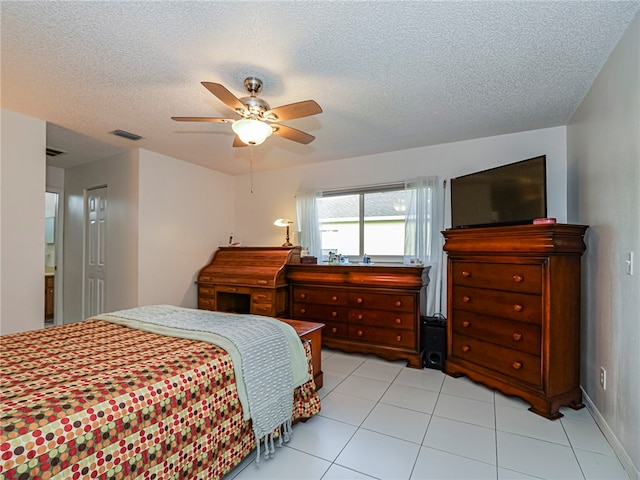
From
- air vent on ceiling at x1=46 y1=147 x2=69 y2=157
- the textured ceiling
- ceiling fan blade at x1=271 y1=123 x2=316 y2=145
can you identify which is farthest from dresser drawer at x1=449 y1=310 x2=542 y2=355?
air vent on ceiling at x1=46 y1=147 x2=69 y2=157

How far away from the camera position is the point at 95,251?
4.26 meters

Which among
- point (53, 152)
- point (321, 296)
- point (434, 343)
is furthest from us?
point (53, 152)

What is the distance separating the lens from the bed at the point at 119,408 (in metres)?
0.99

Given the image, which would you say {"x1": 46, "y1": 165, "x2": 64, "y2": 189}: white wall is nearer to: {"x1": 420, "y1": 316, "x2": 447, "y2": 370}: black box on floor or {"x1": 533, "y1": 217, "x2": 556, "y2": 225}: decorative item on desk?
{"x1": 420, "y1": 316, "x2": 447, "y2": 370}: black box on floor

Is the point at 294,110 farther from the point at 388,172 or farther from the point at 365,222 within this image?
the point at 365,222

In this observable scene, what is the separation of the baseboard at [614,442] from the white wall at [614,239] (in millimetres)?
12

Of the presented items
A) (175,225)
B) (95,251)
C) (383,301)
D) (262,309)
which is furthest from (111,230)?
(383,301)

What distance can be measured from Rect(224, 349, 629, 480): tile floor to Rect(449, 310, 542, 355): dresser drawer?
1.46ft

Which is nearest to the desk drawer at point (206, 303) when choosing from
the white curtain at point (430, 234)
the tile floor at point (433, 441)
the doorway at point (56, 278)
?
the doorway at point (56, 278)

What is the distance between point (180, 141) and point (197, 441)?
3.04 metres

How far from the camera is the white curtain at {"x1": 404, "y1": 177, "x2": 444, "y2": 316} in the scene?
3.58m

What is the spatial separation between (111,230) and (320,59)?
353 centimetres

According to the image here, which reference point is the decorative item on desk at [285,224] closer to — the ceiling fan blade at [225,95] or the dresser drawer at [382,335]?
the dresser drawer at [382,335]

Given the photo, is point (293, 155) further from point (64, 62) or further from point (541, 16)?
point (541, 16)
